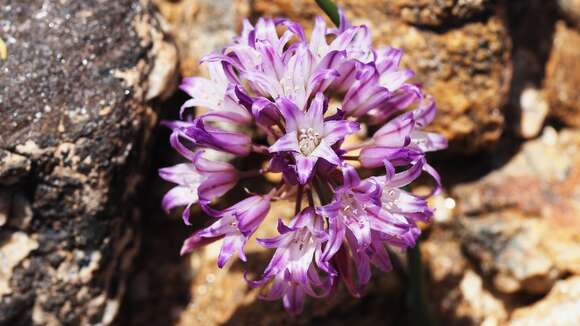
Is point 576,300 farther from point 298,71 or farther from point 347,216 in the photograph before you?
point 298,71

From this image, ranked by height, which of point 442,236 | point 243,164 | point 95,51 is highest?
point 95,51

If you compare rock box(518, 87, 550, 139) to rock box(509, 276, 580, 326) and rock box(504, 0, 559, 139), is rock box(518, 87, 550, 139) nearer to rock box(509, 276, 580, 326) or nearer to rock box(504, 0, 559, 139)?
rock box(504, 0, 559, 139)

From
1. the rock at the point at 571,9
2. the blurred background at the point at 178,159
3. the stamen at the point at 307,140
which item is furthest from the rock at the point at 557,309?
the stamen at the point at 307,140

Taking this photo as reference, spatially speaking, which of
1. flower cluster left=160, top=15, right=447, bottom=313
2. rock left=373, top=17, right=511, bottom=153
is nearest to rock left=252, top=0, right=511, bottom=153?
rock left=373, top=17, right=511, bottom=153

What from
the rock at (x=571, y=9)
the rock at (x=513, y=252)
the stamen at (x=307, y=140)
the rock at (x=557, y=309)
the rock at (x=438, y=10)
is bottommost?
the rock at (x=557, y=309)

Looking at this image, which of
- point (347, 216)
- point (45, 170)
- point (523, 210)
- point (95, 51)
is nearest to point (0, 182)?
point (45, 170)

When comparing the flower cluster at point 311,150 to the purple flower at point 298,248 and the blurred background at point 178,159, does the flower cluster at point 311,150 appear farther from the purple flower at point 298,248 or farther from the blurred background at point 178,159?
the blurred background at point 178,159

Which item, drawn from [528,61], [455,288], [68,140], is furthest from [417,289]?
[68,140]
